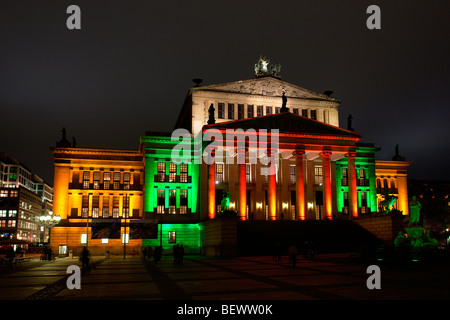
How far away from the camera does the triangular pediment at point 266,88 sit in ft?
219

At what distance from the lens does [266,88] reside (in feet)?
223

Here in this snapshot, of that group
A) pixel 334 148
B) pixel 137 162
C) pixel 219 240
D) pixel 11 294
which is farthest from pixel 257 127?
pixel 11 294

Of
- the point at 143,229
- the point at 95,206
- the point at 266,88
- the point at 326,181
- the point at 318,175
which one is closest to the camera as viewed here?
the point at 143,229

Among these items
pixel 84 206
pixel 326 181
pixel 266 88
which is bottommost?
pixel 84 206

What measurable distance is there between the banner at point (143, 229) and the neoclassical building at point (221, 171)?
0.48 m

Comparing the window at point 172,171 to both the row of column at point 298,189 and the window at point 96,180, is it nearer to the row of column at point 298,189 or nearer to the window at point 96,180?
the row of column at point 298,189

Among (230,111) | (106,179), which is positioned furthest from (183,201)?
(230,111)

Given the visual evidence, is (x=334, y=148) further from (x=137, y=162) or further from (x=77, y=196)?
(x=77, y=196)

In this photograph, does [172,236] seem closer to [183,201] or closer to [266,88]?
[183,201]

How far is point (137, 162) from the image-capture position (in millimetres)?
69625

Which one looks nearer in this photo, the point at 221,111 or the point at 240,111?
the point at 221,111

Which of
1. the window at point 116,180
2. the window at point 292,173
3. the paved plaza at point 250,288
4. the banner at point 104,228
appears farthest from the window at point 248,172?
the paved plaza at point 250,288

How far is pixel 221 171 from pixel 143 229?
14.1 metres
